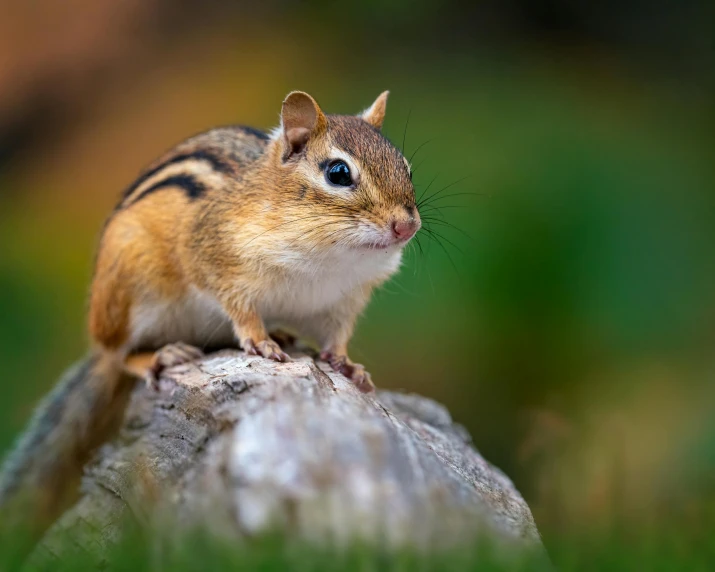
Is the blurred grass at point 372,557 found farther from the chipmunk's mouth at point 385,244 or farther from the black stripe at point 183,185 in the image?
the black stripe at point 183,185

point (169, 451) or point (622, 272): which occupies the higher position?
point (622, 272)

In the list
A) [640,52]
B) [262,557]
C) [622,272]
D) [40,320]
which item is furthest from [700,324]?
[262,557]

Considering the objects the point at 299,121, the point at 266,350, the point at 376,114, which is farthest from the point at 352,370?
the point at 376,114

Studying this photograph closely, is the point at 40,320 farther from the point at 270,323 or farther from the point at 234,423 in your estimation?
the point at 234,423

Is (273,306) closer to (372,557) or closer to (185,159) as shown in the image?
(185,159)

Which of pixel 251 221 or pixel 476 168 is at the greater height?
pixel 476 168

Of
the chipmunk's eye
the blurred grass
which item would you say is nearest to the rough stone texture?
the blurred grass
